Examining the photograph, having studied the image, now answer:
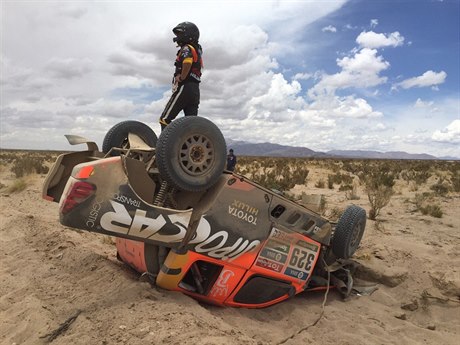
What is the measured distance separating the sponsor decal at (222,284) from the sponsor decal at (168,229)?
0.20 m

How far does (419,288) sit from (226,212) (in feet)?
13.1

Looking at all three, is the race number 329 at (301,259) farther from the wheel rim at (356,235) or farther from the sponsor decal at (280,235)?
the wheel rim at (356,235)

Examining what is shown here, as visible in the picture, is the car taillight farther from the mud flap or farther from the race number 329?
the race number 329

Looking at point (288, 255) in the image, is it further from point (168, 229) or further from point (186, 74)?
point (186, 74)

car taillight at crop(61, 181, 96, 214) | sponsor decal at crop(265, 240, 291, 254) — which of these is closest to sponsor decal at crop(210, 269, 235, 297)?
sponsor decal at crop(265, 240, 291, 254)

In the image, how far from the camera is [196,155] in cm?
387

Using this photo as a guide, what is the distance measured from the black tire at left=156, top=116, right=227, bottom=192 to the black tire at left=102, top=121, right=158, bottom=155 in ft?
4.78

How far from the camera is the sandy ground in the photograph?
135 inches

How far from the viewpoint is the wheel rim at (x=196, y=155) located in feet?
12.3

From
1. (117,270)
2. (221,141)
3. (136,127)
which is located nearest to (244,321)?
(117,270)

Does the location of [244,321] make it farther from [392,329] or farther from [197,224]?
[392,329]

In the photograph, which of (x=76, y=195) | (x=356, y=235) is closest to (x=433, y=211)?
(x=356, y=235)

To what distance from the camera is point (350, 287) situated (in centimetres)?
577

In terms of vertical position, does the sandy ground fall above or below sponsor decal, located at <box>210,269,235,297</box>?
below
